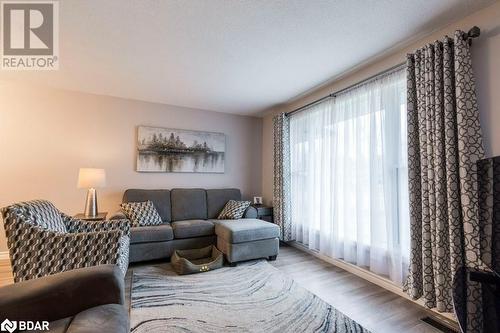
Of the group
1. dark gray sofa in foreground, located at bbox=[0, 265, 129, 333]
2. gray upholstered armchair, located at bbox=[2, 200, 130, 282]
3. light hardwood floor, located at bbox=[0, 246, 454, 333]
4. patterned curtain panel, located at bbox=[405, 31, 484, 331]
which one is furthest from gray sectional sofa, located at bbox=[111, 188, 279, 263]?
dark gray sofa in foreground, located at bbox=[0, 265, 129, 333]

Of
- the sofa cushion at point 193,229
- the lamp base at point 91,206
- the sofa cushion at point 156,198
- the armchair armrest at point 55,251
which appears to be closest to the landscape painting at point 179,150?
the sofa cushion at point 156,198

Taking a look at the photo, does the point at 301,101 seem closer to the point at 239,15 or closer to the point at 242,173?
the point at 242,173

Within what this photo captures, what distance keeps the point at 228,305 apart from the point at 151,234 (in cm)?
145

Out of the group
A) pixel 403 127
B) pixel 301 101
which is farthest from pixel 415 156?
pixel 301 101

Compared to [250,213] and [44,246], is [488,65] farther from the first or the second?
[44,246]

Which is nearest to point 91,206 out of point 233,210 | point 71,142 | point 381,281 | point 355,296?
point 71,142

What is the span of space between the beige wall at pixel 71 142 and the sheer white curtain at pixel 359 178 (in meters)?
1.95

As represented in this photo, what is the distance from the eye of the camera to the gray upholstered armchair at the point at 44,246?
1.74m

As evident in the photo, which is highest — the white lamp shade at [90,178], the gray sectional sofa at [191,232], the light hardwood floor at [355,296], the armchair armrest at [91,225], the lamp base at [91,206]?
the white lamp shade at [90,178]

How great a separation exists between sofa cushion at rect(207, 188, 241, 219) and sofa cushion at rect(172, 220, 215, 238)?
0.54m

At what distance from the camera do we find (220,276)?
8.71 feet

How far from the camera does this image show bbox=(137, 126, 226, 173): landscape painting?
12.5ft

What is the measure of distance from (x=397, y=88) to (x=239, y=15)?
1.65 m

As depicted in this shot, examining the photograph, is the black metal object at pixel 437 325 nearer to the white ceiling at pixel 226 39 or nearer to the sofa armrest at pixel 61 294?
the sofa armrest at pixel 61 294
